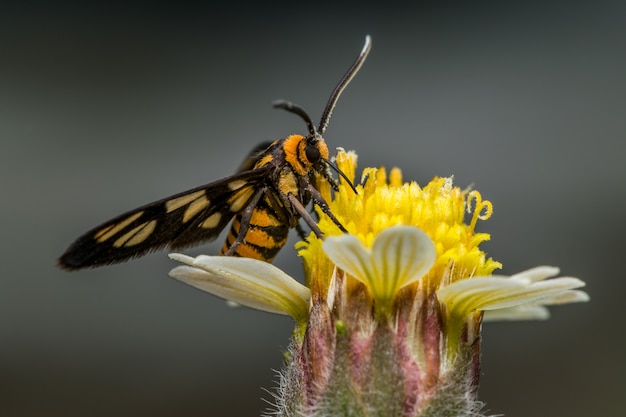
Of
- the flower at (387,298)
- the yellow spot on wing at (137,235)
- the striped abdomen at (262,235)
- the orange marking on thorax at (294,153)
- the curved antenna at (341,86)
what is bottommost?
the flower at (387,298)

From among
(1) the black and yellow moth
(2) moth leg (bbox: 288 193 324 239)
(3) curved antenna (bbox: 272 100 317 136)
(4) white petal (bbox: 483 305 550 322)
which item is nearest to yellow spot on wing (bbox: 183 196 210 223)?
(1) the black and yellow moth

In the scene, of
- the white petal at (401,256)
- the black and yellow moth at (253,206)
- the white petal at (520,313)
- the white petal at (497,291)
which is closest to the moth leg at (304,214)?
the black and yellow moth at (253,206)

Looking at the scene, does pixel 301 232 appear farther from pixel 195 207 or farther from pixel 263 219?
pixel 195 207

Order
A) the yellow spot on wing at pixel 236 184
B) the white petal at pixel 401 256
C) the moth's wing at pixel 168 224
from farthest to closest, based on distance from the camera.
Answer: the yellow spot on wing at pixel 236 184 → the moth's wing at pixel 168 224 → the white petal at pixel 401 256

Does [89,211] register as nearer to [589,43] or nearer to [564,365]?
[564,365]

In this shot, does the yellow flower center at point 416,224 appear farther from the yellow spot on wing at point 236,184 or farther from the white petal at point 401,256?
the yellow spot on wing at point 236,184

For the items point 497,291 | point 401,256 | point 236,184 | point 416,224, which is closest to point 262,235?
point 236,184

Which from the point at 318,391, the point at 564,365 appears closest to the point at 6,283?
the point at 564,365
